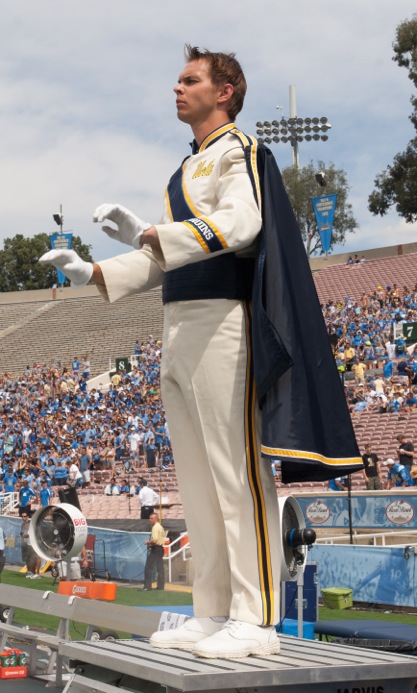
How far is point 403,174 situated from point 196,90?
40900 millimetres

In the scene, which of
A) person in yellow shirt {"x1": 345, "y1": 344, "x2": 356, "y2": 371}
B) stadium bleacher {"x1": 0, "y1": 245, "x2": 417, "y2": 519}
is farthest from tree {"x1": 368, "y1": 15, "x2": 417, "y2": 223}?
person in yellow shirt {"x1": 345, "y1": 344, "x2": 356, "y2": 371}

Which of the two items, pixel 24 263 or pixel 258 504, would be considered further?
pixel 24 263

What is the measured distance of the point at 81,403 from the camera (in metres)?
31.0

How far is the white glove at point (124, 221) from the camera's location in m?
3.62

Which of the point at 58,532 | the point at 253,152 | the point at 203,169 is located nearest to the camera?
the point at 253,152

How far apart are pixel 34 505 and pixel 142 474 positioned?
254 centimetres

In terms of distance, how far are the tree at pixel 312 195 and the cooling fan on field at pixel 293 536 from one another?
158 ft

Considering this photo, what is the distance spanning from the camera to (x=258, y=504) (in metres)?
3.78

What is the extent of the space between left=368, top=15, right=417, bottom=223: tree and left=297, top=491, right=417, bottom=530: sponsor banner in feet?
93.3

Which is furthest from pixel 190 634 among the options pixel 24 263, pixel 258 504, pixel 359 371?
pixel 24 263

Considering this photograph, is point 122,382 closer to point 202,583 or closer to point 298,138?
point 298,138

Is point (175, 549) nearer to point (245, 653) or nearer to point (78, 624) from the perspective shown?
point (78, 624)

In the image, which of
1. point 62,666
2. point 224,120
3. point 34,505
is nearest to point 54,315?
point 34,505

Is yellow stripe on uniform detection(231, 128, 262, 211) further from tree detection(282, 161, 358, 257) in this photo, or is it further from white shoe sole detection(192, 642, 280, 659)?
tree detection(282, 161, 358, 257)
